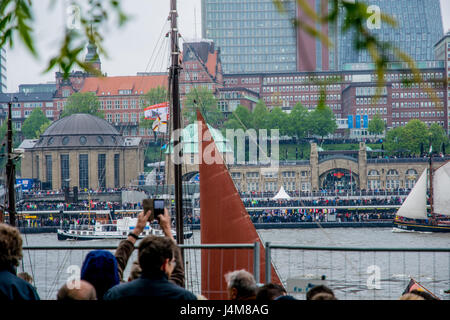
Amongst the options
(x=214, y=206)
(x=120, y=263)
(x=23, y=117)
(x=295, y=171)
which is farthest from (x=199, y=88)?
(x=120, y=263)

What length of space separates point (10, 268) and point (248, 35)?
124574mm

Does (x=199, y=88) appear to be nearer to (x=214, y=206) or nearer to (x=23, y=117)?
(x=23, y=117)

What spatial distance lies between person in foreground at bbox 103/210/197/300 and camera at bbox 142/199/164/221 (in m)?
1.10

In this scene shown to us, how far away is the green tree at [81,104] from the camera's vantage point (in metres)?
86.6

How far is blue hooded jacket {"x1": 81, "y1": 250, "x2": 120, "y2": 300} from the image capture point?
399cm

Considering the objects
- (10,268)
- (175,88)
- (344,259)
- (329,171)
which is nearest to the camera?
(10,268)

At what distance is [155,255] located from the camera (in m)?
3.59

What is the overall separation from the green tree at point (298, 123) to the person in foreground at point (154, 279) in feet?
282

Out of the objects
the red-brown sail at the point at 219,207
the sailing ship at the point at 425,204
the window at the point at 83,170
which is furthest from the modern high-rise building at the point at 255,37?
the red-brown sail at the point at 219,207

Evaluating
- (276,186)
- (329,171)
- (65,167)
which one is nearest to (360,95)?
(329,171)

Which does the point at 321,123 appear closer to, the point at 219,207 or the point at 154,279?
the point at 219,207

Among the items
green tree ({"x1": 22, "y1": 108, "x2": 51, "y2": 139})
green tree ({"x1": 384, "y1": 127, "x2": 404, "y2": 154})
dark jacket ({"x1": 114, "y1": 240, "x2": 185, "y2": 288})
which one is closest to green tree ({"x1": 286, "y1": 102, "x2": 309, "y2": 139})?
green tree ({"x1": 384, "y1": 127, "x2": 404, "y2": 154})
